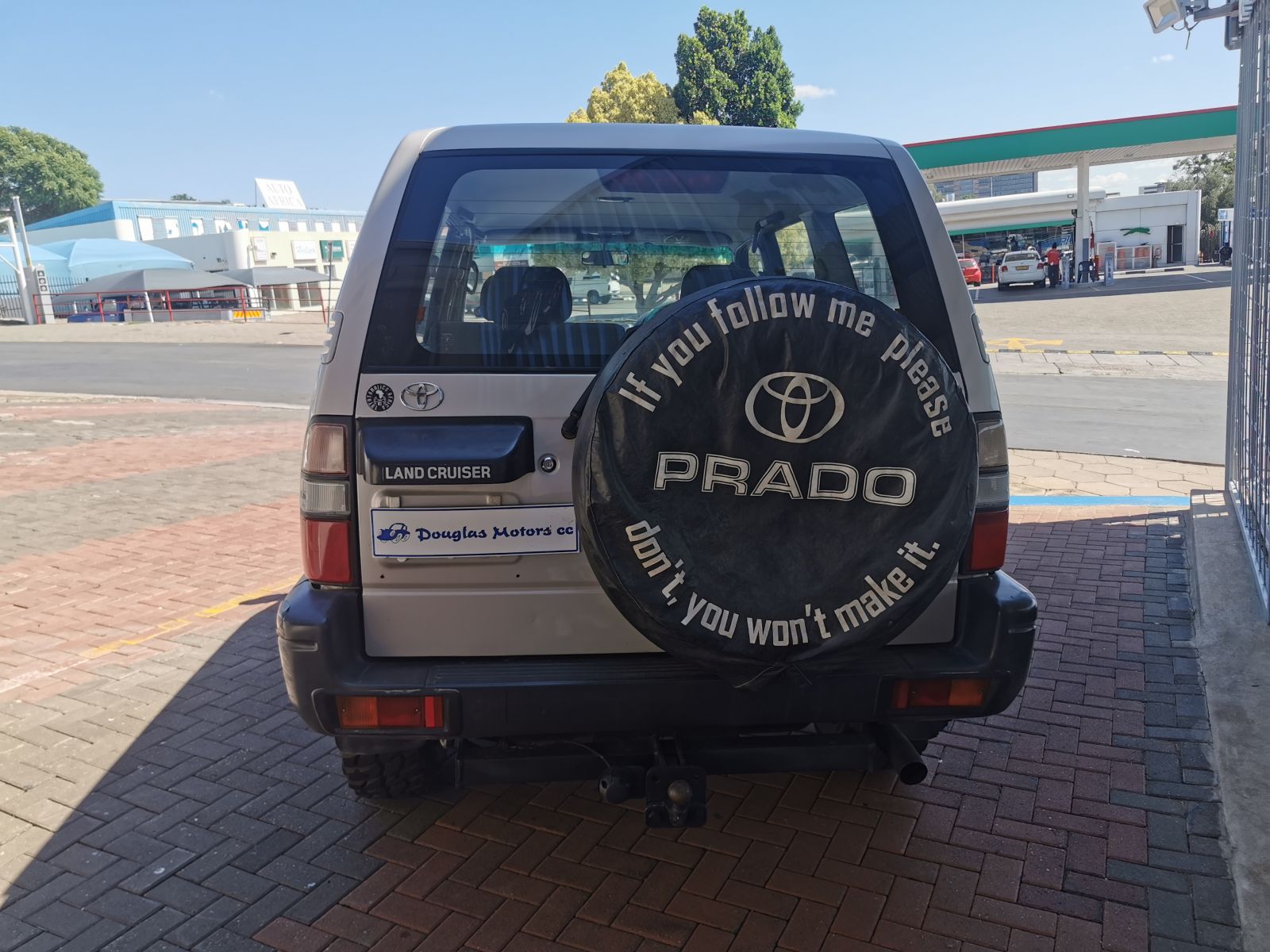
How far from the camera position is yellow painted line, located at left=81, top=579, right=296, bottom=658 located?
4895 mm

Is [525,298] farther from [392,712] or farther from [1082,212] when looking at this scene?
[1082,212]

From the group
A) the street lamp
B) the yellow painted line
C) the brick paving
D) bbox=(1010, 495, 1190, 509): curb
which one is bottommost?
bbox=(1010, 495, 1190, 509): curb

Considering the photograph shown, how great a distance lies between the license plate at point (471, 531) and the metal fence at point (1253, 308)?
149 inches

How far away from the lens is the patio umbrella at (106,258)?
49062 mm

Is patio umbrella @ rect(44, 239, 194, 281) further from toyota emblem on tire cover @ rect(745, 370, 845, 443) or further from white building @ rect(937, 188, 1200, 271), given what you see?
toyota emblem on tire cover @ rect(745, 370, 845, 443)

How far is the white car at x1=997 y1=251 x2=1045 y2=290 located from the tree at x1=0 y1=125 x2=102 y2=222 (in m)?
87.0

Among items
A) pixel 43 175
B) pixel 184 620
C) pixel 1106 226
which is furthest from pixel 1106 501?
pixel 43 175

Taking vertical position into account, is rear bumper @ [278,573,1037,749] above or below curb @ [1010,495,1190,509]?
above

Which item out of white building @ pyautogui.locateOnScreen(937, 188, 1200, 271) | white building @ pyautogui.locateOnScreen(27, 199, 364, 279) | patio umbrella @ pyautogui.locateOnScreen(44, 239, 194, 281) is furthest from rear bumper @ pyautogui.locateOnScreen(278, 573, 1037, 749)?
white building @ pyautogui.locateOnScreen(27, 199, 364, 279)

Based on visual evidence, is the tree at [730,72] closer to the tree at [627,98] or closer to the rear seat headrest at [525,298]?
the tree at [627,98]

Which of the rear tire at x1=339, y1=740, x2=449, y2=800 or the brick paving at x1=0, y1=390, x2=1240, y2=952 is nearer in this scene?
the brick paving at x1=0, y1=390, x2=1240, y2=952

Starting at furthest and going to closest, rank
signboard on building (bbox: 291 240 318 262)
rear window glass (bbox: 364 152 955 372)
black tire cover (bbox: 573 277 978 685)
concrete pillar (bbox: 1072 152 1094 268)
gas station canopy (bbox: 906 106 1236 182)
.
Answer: signboard on building (bbox: 291 240 318 262) < concrete pillar (bbox: 1072 152 1094 268) < gas station canopy (bbox: 906 106 1236 182) < rear window glass (bbox: 364 152 955 372) < black tire cover (bbox: 573 277 978 685)

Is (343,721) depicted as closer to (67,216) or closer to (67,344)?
(67,344)

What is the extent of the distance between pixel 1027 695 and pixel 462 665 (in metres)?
2.58
